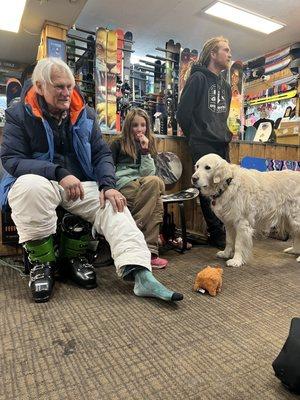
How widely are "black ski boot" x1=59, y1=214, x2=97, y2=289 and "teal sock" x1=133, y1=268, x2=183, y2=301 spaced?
0.99ft

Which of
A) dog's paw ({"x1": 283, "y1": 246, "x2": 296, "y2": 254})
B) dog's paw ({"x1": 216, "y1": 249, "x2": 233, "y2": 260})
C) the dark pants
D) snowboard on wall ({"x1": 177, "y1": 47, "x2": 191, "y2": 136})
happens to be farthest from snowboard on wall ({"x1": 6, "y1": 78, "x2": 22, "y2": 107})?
dog's paw ({"x1": 283, "y1": 246, "x2": 296, "y2": 254})

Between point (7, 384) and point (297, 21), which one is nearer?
point (7, 384)

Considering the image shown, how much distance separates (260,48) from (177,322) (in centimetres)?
663

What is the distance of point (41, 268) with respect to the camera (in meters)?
1.61

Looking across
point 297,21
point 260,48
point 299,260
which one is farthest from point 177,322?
point 260,48

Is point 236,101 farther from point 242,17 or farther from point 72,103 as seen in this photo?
point 242,17

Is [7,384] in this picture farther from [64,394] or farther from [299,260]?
[299,260]

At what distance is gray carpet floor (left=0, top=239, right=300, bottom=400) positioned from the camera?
99cm

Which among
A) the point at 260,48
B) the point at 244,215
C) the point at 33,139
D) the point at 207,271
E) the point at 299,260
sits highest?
the point at 260,48

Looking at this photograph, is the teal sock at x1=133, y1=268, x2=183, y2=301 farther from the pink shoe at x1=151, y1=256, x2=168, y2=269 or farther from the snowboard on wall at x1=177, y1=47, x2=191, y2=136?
the snowboard on wall at x1=177, y1=47, x2=191, y2=136

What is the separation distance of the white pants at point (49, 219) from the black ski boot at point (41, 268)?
6cm

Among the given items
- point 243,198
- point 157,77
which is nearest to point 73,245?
point 243,198

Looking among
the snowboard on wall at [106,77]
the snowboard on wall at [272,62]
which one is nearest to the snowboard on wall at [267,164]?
the snowboard on wall at [106,77]

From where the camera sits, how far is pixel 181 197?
2365 millimetres
